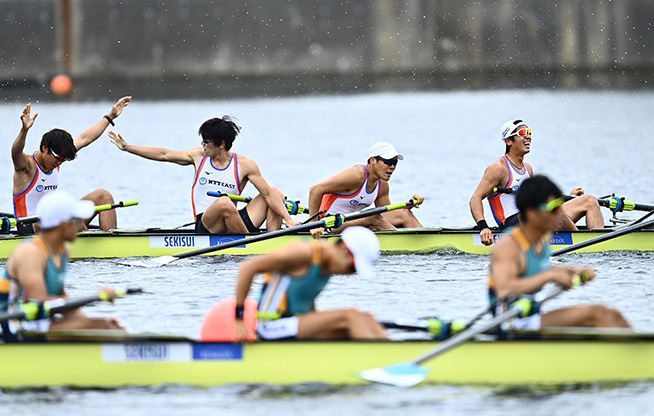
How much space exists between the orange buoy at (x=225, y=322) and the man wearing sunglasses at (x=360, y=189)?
5.68 meters

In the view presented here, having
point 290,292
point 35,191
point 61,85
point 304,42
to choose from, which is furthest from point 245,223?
point 61,85

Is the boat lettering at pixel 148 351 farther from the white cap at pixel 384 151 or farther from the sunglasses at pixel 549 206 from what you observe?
the white cap at pixel 384 151

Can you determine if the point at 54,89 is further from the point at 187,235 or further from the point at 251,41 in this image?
the point at 187,235

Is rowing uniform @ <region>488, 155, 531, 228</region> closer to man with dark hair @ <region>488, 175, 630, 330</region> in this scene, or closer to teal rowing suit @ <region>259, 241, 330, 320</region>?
man with dark hair @ <region>488, 175, 630, 330</region>

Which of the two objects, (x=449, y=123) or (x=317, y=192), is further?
(x=449, y=123)

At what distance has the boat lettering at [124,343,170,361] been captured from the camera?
28.7ft

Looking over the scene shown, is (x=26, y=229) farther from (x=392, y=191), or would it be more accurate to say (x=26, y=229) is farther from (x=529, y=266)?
(x=392, y=191)

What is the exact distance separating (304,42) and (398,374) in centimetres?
6572

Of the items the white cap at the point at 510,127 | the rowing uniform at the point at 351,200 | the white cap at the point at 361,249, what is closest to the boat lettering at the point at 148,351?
the white cap at the point at 361,249

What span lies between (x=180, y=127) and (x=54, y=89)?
2227 cm

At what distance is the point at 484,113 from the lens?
5944cm

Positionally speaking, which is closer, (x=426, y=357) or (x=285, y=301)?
(x=426, y=357)

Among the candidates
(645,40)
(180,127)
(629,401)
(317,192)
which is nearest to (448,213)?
(317,192)

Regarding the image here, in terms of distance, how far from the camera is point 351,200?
15016mm
